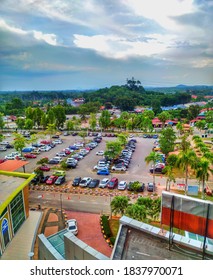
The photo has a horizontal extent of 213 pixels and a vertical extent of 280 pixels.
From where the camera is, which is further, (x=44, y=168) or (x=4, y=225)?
(x=44, y=168)

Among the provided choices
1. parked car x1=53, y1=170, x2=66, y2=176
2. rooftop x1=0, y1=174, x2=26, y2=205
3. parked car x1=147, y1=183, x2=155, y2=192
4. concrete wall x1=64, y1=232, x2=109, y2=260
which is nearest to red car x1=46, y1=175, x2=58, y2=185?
parked car x1=53, y1=170, x2=66, y2=176

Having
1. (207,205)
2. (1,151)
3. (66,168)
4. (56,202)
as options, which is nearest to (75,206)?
(56,202)

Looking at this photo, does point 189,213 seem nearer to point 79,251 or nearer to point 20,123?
point 79,251

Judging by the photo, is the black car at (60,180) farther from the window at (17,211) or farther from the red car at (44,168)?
the window at (17,211)

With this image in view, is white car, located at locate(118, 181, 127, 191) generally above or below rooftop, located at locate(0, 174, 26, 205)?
below

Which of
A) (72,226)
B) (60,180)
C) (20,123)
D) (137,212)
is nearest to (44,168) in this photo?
(60,180)

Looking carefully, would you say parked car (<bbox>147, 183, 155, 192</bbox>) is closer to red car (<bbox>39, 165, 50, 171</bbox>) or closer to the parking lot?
the parking lot

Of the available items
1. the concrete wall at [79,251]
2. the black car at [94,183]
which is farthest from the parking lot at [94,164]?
the concrete wall at [79,251]

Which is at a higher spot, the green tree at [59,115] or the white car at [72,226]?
the green tree at [59,115]

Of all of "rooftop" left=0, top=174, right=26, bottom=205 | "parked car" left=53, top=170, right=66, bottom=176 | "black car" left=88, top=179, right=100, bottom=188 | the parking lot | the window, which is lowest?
the parking lot
